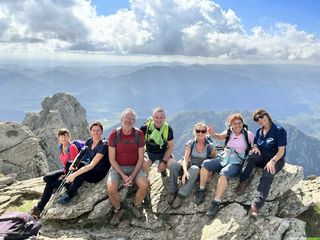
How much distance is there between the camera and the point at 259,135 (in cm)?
1521

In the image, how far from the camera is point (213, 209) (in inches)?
572

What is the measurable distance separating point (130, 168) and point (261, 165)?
5.74 m

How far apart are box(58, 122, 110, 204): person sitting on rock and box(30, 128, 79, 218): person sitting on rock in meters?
0.80

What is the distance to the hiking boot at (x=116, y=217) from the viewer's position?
15375 millimetres

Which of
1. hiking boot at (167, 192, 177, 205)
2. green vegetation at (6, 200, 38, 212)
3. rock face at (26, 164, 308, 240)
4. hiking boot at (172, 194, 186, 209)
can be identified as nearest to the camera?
rock face at (26, 164, 308, 240)

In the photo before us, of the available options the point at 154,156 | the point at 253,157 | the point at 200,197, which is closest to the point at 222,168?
the point at 253,157

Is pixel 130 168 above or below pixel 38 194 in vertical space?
above

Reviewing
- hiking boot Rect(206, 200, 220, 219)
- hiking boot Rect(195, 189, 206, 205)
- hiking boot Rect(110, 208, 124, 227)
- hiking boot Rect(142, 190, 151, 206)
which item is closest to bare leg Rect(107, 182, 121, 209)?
hiking boot Rect(110, 208, 124, 227)

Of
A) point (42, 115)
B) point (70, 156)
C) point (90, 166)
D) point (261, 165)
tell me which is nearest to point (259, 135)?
point (261, 165)

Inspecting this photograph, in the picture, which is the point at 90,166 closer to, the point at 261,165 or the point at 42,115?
the point at 261,165

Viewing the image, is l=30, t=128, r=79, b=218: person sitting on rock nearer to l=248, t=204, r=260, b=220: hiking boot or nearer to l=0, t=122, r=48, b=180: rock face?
l=248, t=204, r=260, b=220: hiking boot

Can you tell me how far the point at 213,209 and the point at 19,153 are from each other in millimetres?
29129

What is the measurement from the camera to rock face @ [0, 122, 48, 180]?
37.1 meters

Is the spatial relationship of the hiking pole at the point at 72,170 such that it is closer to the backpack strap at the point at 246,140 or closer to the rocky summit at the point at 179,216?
the rocky summit at the point at 179,216
